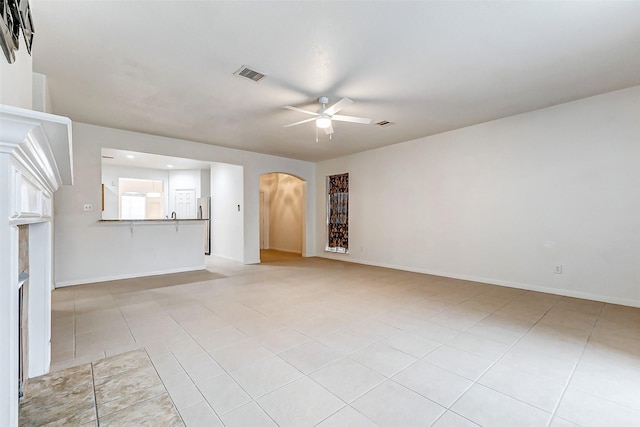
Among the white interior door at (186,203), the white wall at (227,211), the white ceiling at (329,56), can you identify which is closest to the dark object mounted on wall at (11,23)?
the white ceiling at (329,56)

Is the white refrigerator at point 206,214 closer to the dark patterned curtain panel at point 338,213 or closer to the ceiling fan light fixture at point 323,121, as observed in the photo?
the dark patterned curtain panel at point 338,213

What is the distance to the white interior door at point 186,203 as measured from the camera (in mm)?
8648

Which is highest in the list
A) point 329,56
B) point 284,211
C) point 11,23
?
point 329,56

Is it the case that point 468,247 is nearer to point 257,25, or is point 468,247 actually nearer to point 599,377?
point 599,377

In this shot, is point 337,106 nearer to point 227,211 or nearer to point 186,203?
point 227,211

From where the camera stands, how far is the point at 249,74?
A: 10.4 ft

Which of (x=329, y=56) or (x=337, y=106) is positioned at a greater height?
(x=329, y=56)

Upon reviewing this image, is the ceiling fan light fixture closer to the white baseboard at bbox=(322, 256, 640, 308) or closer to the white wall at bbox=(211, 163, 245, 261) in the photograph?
the white wall at bbox=(211, 163, 245, 261)

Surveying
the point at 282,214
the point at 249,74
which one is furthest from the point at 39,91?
the point at 282,214

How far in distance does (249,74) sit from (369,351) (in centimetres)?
308

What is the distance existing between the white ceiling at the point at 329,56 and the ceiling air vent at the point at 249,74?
0.08 m

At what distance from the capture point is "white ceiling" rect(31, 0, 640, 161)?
2.25 meters

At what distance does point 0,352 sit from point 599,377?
326cm

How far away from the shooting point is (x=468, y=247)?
5.12m
